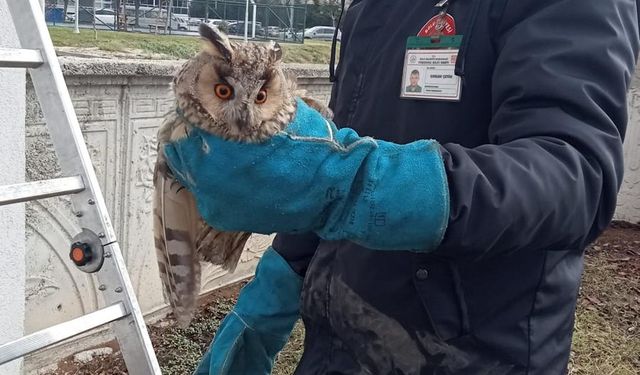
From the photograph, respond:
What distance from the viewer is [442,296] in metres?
1.28

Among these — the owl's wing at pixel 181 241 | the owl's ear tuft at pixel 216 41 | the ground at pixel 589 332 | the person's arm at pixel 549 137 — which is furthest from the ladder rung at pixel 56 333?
the ground at pixel 589 332

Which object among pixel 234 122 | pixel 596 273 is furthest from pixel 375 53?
pixel 596 273

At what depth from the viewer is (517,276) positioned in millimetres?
1266

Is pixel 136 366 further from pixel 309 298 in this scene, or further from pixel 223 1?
pixel 223 1

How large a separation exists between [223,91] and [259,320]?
2.37ft

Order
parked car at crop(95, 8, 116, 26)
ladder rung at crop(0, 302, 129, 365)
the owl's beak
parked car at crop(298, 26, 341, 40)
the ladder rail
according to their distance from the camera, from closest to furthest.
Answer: the owl's beak
ladder rung at crop(0, 302, 129, 365)
the ladder rail
parked car at crop(95, 8, 116, 26)
parked car at crop(298, 26, 341, 40)

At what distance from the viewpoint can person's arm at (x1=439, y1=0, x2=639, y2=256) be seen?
960 mm

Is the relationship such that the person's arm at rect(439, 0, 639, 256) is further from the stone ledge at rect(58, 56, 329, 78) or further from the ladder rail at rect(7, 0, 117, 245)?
the stone ledge at rect(58, 56, 329, 78)

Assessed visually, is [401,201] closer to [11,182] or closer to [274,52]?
[274,52]

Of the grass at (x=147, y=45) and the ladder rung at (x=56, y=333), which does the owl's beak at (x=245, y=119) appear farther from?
the grass at (x=147, y=45)

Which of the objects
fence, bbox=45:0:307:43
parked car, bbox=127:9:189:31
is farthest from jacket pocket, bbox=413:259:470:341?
parked car, bbox=127:9:189:31

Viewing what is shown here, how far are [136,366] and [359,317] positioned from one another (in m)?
0.60

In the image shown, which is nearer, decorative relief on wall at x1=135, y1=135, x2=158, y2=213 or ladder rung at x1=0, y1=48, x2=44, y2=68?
ladder rung at x1=0, y1=48, x2=44, y2=68

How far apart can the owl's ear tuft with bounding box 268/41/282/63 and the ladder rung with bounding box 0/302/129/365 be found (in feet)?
2.40
